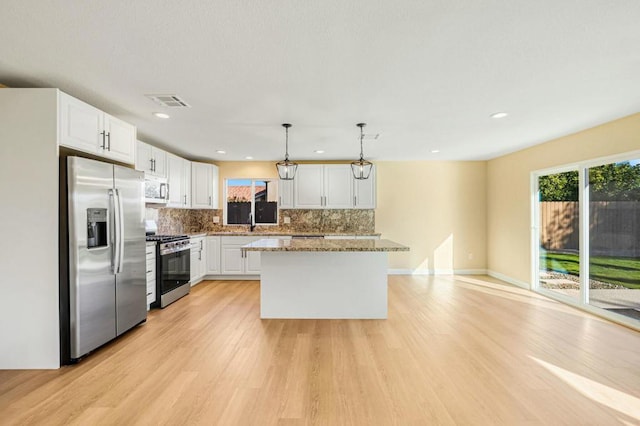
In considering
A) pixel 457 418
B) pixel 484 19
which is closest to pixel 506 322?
pixel 457 418

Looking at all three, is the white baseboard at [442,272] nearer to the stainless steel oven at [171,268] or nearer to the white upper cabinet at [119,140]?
the stainless steel oven at [171,268]

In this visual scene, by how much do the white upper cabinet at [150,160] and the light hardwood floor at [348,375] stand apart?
7.04 feet

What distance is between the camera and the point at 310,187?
20.2ft

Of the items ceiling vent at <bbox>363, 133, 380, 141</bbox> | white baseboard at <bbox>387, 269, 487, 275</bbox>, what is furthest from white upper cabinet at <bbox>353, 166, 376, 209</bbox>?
ceiling vent at <bbox>363, 133, 380, 141</bbox>

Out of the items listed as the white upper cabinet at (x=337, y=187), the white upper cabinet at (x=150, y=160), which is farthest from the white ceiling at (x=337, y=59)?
the white upper cabinet at (x=337, y=187)

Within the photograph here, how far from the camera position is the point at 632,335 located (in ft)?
10.5

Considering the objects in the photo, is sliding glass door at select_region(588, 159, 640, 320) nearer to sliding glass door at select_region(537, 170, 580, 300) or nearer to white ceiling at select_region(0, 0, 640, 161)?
sliding glass door at select_region(537, 170, 580, 300)

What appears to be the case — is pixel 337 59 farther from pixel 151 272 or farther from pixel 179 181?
pixel 179 181

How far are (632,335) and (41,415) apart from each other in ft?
17.8

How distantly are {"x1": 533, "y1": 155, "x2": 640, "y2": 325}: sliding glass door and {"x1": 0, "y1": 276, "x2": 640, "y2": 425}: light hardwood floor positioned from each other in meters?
0.42

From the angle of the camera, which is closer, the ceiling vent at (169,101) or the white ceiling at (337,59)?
the white ceiling at (337,59)

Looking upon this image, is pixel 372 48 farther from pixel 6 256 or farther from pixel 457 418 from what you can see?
pixel 6 256

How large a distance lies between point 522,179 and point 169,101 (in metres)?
5.70

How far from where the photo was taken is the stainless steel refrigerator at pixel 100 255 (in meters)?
2.54
